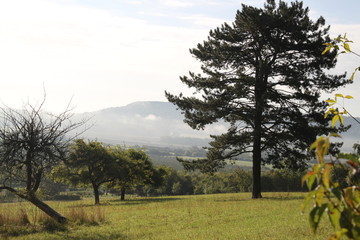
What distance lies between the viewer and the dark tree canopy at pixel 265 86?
2250 cm

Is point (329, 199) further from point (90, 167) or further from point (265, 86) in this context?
point (90, 167)

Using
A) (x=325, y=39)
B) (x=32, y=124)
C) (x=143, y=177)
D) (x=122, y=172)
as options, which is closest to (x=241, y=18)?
(x=325, y=39)

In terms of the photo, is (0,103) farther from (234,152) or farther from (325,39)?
(325,39)

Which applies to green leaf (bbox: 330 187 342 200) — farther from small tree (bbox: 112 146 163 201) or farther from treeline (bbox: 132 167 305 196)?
treeline (bbox: 132 167 305 196)

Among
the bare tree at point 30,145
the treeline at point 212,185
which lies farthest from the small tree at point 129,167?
the bare tree at point 30,145

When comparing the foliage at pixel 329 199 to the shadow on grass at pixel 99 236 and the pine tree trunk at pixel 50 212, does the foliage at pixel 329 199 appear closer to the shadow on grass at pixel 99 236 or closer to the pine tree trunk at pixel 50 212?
the shadow on grass at pixel 99 236

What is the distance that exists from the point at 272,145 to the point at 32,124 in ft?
53.7

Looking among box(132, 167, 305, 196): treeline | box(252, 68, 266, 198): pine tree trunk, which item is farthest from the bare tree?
box(132, 167, 305, 196): treeline

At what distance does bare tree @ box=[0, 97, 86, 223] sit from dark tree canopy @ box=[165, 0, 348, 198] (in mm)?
12526

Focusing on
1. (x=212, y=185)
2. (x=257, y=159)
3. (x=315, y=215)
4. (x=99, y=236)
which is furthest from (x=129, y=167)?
(x=212, y=185)

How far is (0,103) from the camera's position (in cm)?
1267

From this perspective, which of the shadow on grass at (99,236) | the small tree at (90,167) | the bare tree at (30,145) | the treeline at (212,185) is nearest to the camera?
the shadow on grass at (99,236)

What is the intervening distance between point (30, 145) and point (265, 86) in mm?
16297

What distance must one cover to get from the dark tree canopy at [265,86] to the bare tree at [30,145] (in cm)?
1253
